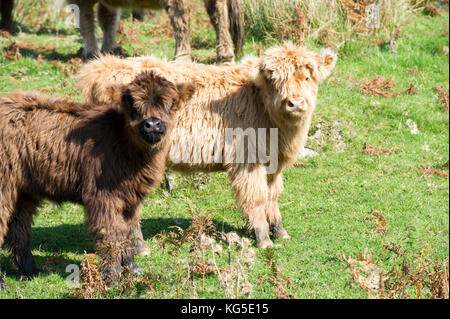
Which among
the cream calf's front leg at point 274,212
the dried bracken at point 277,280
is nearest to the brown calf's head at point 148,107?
the dried bracken at point 277,280

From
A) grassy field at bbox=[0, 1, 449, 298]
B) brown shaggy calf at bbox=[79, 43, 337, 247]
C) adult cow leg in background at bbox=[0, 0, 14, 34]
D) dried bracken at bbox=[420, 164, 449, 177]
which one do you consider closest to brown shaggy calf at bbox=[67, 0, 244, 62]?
grassy field at bbox=[0, 1, 449, 298]

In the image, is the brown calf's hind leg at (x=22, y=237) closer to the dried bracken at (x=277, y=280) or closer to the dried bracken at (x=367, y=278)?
the dried bracken at (x=277, y=280)

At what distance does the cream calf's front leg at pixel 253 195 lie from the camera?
21.9ft

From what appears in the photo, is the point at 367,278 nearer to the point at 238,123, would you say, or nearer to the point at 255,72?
the point at 238,123

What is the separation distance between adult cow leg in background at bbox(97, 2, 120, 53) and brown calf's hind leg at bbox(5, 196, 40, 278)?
6228mm

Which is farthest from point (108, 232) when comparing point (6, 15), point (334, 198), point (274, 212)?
point (6, 15)

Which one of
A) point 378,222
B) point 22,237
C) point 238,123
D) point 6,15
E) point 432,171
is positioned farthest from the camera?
point 6,15

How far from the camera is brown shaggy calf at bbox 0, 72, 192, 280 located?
18.0 feet

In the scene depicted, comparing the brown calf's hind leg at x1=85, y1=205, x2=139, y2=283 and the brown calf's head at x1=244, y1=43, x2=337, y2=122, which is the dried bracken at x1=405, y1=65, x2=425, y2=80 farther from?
the brown calf's hind leg at x1=85, y1=205, x2=139, y2=283

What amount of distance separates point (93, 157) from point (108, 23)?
6.74 metres

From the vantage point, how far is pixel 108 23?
11.6 meters

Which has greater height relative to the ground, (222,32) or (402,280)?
(222,32)

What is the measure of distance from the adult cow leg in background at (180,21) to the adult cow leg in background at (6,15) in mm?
4225

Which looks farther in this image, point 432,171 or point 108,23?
point 108,23
